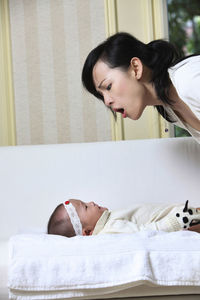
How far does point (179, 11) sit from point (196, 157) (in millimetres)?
2567

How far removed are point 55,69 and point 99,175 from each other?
1.19 m

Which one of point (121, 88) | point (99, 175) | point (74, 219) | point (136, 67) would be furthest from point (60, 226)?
point (136, 67)

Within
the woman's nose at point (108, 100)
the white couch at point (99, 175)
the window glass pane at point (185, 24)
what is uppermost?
the window glass pane at point (185, 24)

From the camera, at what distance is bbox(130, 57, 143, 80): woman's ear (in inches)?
85.4

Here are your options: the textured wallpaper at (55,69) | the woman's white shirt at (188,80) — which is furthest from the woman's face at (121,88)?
the textured wallpaper at (55,69)

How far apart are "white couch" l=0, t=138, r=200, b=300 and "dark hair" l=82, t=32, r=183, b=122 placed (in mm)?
435

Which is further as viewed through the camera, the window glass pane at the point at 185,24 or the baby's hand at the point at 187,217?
the window glass pane at the point at 185,24

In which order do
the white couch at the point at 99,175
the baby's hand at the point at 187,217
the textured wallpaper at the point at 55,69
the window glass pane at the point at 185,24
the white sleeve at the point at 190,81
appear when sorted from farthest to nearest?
the window glass pane at the point at 185,24
the textured wallpaper at the point at 55,69
the white couch at the point at 99,175
the baby's hand at the point at 187,217
the white sleeve at the point at 190,81

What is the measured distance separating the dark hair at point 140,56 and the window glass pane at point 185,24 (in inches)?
92.9

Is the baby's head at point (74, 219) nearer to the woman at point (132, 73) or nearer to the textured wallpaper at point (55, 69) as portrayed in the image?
the woman at point (132, 73)

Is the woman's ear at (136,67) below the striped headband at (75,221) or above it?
above

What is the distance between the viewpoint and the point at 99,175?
8.44 feet

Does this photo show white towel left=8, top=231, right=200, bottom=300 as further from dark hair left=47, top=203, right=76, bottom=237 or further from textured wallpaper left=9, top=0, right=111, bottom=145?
textured wallpaper left=9, top=0, right=111, bottom=145

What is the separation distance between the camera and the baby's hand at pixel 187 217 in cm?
207
